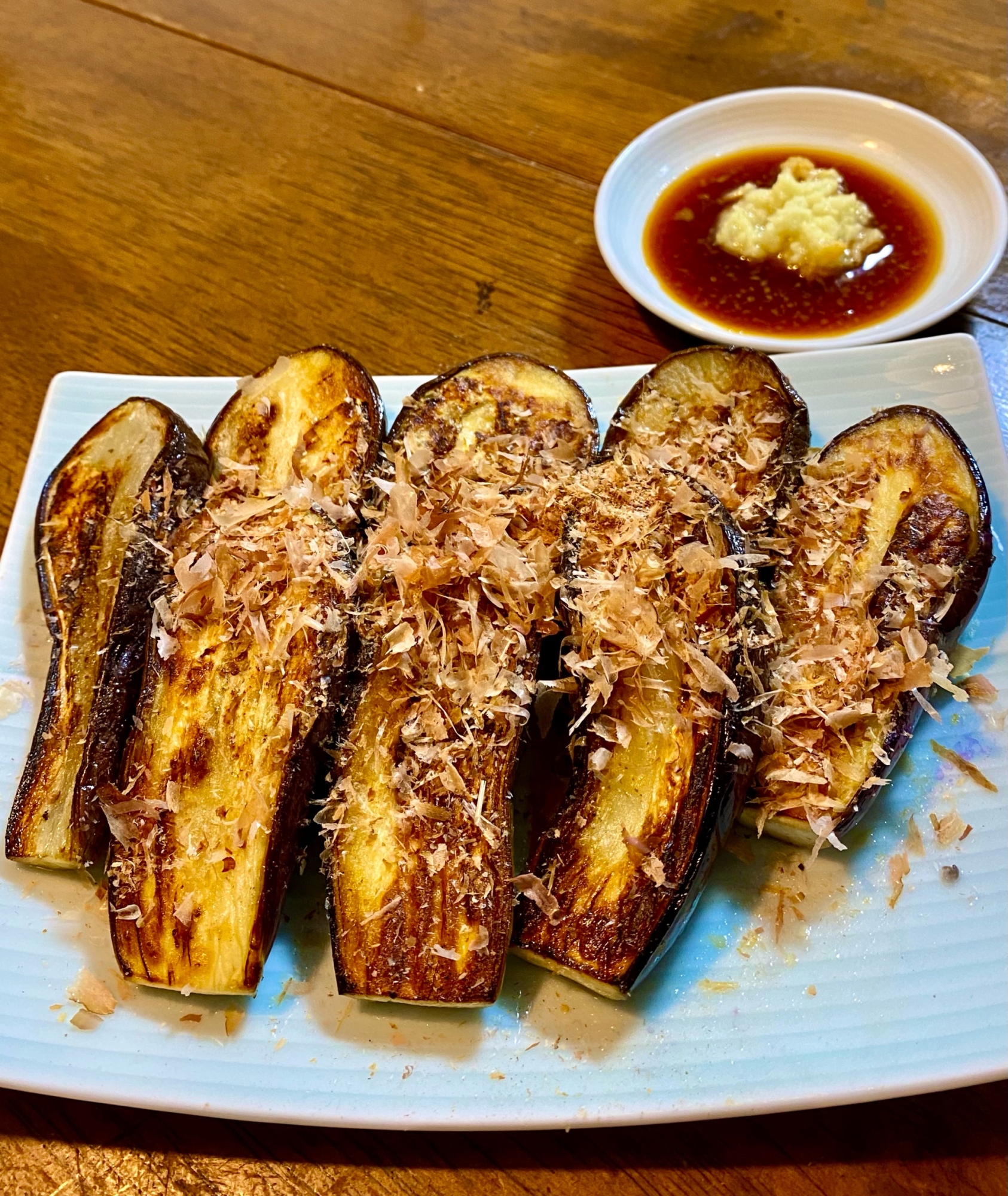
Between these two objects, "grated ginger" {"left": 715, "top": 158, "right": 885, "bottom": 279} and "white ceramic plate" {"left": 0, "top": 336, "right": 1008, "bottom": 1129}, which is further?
"grated ginger" {"left": 715, "top": 158, "right": 885, "bottom": 279}

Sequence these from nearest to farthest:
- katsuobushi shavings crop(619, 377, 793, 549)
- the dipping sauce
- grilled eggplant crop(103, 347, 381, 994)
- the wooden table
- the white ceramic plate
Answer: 1. the white ceramic plate
2. grilled eggplant crop(103, 347, 381, 994)
3. katsuobushi shavings crop(619, 377, 793, 549)
4. the dipping sauce
5. the wooden table

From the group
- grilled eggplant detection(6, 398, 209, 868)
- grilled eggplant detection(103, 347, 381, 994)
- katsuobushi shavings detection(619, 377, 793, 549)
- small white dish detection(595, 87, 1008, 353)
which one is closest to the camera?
grilled eggplant detection(103, 347, 381, 994)

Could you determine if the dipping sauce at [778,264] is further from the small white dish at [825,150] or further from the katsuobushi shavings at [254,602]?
the katsuobushi shavings at [254,602]

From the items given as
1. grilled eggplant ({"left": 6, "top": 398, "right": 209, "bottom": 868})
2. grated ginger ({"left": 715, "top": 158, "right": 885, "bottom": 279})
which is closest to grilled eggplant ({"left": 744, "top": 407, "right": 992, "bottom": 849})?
grated ginger ({"left": 715, "top": 158, "right": 885, "bottom": 279})

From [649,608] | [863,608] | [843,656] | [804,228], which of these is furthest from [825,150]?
[649,608]

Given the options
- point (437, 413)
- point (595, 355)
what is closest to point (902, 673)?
point (437, 413)

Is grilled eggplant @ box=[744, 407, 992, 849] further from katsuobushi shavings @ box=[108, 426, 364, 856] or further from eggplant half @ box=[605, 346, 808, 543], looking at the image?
katsuobushi shavings @ box=[108, 426, 364, 856]

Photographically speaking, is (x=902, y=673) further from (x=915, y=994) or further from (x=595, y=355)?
(x=595, y=355)
